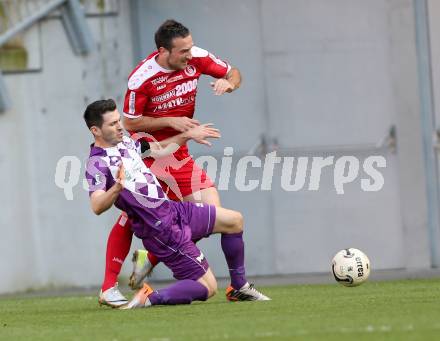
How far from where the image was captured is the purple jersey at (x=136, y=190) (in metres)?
9.00

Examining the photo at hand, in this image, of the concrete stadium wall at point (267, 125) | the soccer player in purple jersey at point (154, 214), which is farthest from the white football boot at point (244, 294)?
the concrete stadium wall at point (267, 125)

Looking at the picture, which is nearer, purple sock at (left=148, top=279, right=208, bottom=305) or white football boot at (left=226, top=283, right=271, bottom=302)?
purple sock at (left=148, top=279, right=208, bottom=305)

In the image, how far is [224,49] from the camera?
1412 centimetres

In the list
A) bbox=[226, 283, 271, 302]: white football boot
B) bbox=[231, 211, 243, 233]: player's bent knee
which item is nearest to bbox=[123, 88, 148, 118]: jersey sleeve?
bbox=[231, 211, 243, 233]: player's bent knee

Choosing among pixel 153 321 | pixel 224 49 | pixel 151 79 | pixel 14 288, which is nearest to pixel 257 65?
pixel 224 49

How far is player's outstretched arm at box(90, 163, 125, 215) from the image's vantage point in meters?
8.54

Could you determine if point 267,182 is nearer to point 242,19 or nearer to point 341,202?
point 341,202

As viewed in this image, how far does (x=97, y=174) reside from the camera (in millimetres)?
8891

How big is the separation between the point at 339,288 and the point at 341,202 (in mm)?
3006

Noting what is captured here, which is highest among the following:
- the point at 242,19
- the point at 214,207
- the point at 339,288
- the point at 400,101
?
the point at 242,19

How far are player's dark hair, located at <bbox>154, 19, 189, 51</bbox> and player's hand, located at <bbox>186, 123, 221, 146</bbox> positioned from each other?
61cm

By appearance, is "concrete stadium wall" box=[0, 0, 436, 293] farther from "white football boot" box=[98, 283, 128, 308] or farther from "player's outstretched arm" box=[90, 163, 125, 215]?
"player's outstretched arm" box=[90, 163, 125, 215]

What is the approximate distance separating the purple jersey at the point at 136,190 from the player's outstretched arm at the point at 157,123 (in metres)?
0.55

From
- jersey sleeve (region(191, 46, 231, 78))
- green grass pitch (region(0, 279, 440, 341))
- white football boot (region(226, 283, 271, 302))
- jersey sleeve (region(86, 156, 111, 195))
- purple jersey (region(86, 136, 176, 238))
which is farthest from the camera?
jersey sleeve (region(191, 46, 231, 78))
